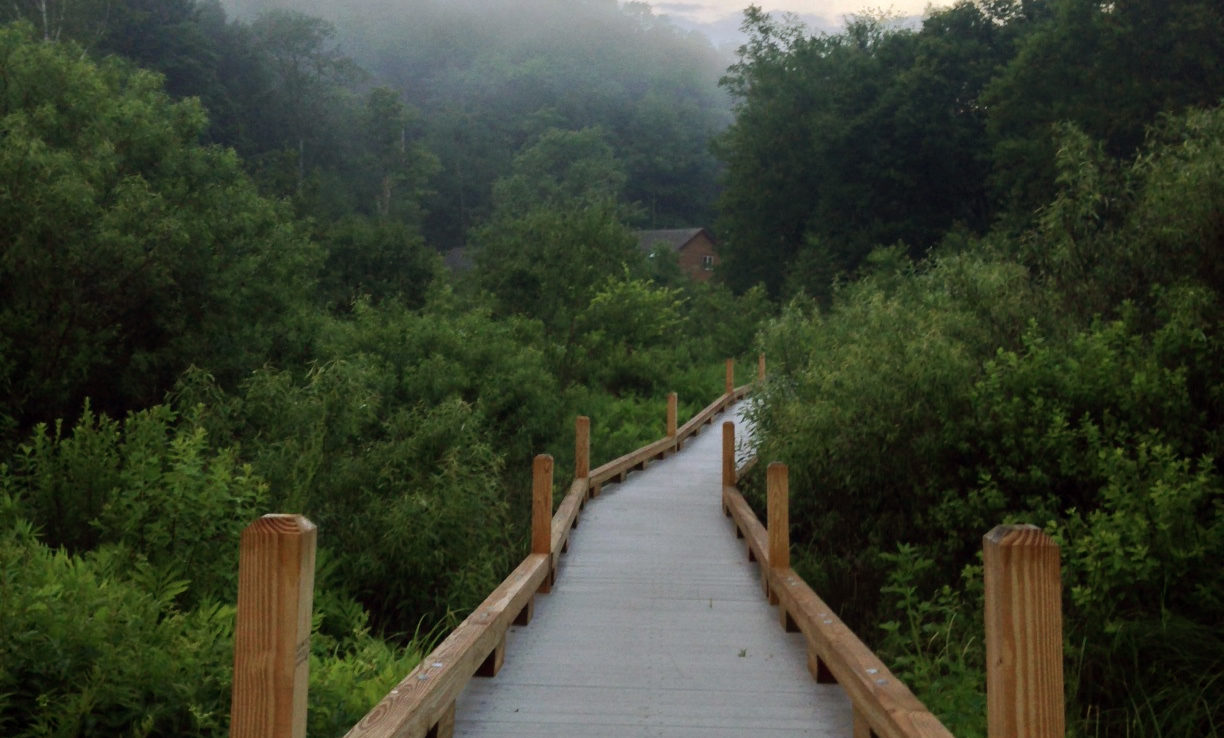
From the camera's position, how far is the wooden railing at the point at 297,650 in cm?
280

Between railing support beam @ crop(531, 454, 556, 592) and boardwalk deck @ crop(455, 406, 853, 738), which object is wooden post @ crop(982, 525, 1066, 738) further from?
railing support beam @ crop(531, 454, 556, 592)

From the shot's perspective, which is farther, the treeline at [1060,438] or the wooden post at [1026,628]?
the treeline at [1060,438]

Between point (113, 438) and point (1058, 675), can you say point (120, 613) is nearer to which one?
point (113, 438)

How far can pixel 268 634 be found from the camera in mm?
2816

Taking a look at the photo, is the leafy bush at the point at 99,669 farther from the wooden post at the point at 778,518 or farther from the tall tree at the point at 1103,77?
the tall tree at the point at 1103,77

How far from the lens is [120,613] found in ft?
19.4

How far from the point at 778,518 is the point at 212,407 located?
6.77 meters

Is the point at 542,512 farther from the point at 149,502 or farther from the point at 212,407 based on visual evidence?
the point at 212,407

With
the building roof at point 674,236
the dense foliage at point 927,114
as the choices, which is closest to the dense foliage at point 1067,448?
the dense foliage at point 927,114

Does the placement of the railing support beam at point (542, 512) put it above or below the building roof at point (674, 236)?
below

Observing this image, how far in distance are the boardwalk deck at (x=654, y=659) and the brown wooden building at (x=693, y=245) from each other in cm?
5854

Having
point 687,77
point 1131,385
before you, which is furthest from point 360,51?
point 1131,385

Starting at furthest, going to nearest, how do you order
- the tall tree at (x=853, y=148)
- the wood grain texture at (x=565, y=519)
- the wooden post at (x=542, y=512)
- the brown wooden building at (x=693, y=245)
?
the brown wooden building at (x=693, y=245), the tall tree at (x=853, y=148), the wood grain texture at (x=565, y=519), the wooden post at (x=542, y=512)

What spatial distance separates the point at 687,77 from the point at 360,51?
28909mm
